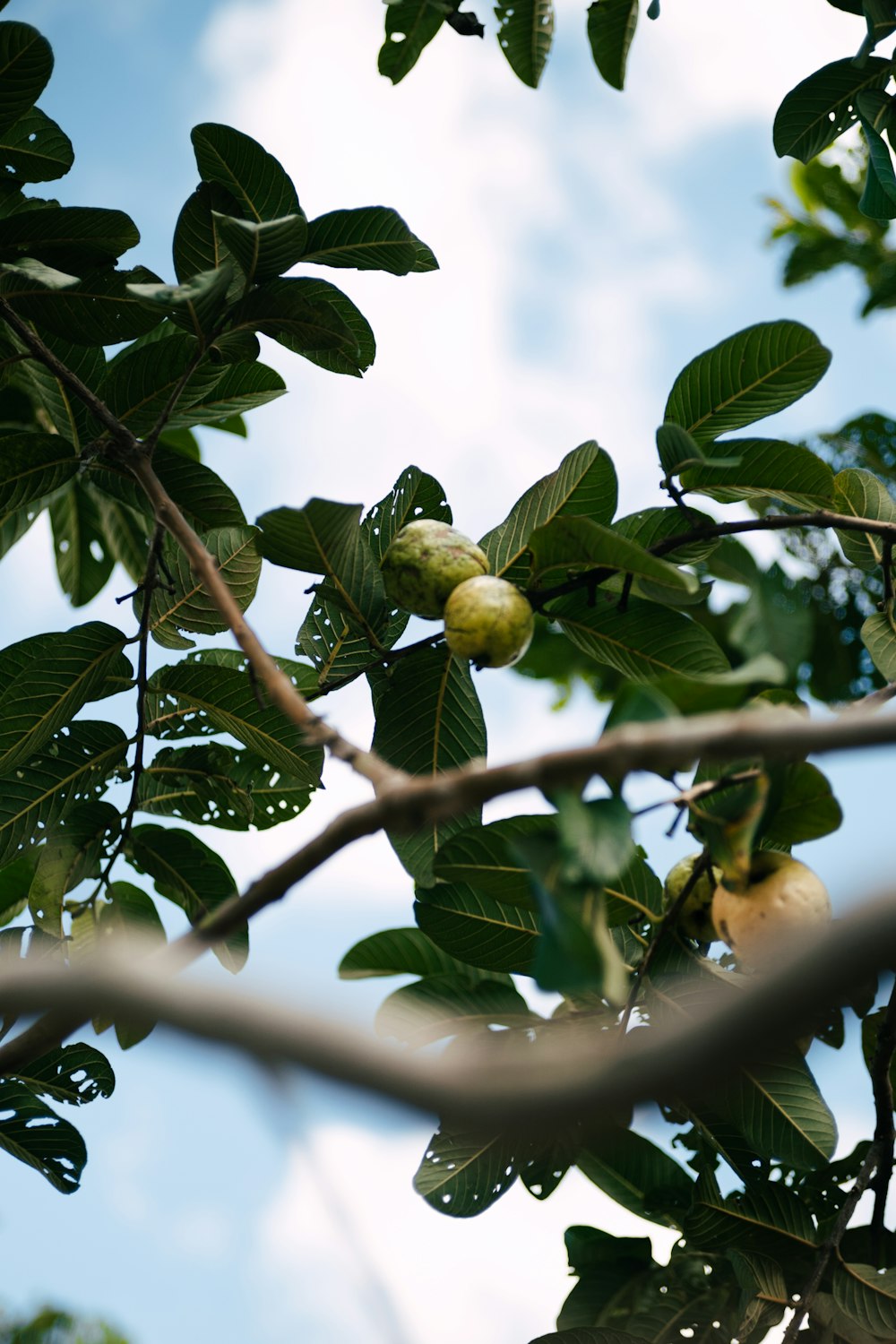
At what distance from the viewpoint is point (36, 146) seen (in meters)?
1.35

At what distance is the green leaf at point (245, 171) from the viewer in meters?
1.14

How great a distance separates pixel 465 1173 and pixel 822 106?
137 centimetres

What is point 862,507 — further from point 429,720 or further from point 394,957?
point 394,957

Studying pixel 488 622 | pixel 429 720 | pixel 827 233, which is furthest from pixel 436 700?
pixel 827 233

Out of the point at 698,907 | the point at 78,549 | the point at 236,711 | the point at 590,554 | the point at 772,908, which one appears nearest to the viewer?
the point at 772,908

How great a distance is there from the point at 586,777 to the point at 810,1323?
970 mm

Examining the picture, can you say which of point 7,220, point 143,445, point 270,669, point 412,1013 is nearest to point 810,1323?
point 412,1013

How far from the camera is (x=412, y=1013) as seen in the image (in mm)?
1247

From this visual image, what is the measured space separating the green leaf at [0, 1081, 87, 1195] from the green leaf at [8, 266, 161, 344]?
0.91 feet

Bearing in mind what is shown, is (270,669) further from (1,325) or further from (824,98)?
(824,98)

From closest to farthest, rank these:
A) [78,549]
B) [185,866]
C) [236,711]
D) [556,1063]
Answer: [556,1063] < [236,711] < [185,866] < [78,549]

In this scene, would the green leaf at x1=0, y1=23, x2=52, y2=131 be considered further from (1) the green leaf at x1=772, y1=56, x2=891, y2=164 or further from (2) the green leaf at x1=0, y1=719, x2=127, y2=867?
(1) the green leaf at x1=772, y1=56, x2=891, y2=164

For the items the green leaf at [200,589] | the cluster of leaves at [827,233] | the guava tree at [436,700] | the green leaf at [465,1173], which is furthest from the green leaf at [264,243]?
the cluster of leaves at [827,233]

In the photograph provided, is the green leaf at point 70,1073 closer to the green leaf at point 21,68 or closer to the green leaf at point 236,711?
the green leaf at point 236,711
